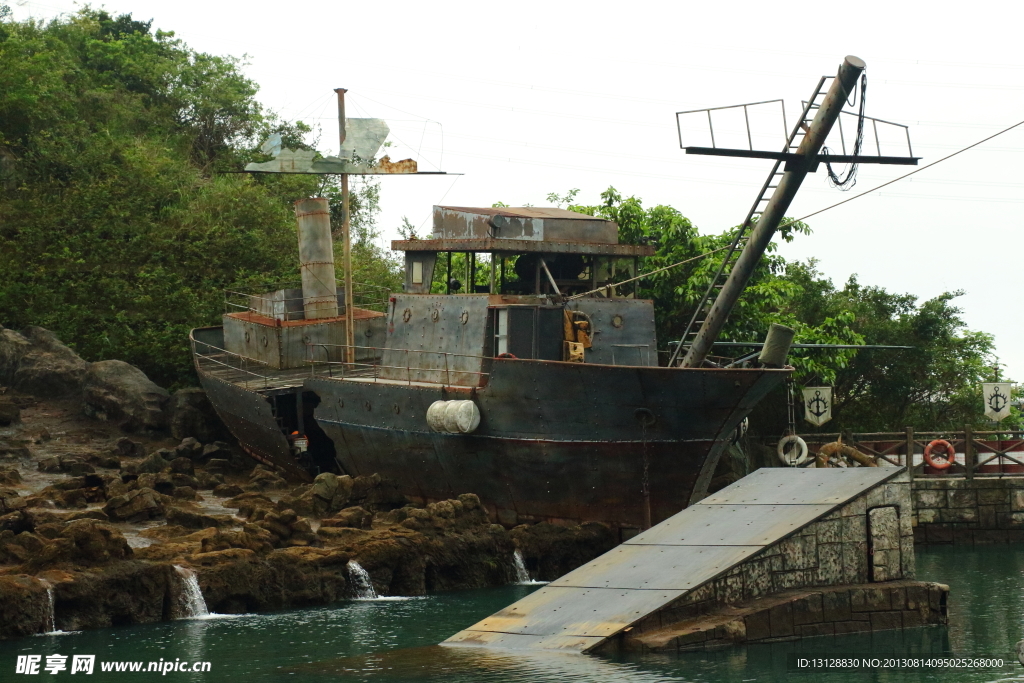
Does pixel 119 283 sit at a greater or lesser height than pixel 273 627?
greater

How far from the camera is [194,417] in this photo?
3103cm

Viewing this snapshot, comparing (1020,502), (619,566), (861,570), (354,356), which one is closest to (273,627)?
(619,566)

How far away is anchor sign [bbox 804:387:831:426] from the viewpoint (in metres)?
29.5

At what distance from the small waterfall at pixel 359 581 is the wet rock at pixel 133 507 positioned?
3897 millimetres

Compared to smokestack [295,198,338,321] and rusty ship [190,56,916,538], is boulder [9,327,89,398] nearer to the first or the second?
rusty ship [190,56,916,538]

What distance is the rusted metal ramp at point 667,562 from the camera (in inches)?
583

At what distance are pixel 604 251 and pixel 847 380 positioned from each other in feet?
44.8

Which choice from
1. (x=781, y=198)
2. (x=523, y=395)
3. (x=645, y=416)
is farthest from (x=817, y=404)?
(x=781, y=198)

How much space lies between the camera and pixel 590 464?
22.4m

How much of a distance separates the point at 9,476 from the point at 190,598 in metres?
7.65

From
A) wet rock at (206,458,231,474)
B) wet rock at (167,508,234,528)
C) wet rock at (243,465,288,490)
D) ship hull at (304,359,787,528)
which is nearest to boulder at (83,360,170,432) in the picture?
wet rock at (206,458,231,474)

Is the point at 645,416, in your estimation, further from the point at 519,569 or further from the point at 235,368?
the point at 235,368

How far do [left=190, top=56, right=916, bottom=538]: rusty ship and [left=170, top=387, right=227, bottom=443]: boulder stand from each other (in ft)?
6.15

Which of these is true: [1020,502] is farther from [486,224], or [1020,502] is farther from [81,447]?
[81,447]
